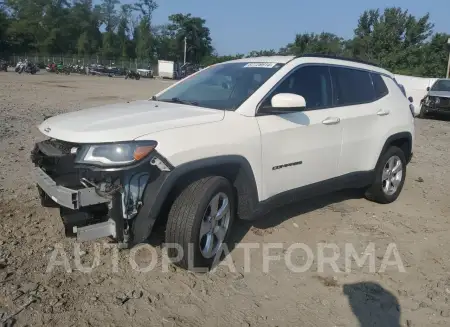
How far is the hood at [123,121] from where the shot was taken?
313 cm

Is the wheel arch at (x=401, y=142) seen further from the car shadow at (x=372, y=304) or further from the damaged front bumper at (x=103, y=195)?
the damaged front bumper at (x=103, y=195)

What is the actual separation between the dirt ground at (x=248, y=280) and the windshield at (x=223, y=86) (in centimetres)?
134

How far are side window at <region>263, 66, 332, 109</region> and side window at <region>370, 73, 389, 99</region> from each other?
101 cm

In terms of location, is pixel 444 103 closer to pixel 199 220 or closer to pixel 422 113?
pixel 422 113

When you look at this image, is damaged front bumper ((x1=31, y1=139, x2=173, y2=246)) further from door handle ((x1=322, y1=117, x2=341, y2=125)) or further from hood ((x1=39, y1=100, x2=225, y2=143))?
door handle ((x1=322, y1=117, x2=341, y2=125))

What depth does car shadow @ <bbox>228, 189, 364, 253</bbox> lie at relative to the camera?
14.5 feet

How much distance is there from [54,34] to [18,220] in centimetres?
8797

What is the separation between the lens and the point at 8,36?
252 ft

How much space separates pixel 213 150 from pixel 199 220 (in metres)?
0.56

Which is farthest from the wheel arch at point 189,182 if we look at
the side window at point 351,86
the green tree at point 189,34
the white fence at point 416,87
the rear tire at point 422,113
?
the green tree at point 189,34

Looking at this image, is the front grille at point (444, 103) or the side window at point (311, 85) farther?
the front grille at point (444, 103)

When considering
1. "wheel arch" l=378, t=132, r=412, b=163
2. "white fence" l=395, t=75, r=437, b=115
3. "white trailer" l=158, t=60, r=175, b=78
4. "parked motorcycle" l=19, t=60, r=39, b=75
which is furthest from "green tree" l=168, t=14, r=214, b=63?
"wheel arch" l=378, t=132, r=412, b=163

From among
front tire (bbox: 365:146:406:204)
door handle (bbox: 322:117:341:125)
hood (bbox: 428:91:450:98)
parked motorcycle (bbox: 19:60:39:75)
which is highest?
door handle (bbox: 322:117:341:125)

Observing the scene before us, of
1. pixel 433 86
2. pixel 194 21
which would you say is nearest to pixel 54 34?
pixel 194 21
